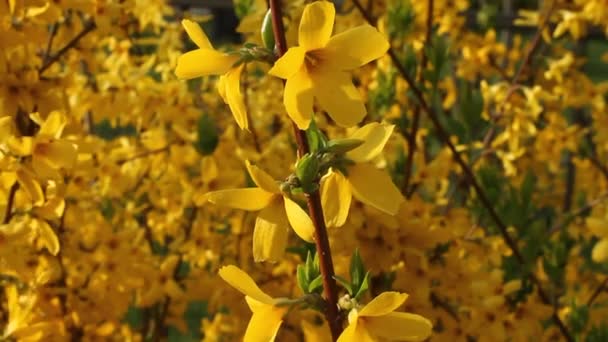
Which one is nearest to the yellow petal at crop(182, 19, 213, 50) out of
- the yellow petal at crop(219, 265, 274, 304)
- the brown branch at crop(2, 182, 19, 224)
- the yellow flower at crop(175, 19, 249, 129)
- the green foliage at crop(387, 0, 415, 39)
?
the yellow flower at crop(175, 19, 249, 129)

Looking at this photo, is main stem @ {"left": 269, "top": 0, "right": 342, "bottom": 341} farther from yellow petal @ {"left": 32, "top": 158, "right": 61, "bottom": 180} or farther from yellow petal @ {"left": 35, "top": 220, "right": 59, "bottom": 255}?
yellow petal @ {"left": 35, "top": 220, "right": 59, "bottom": 255}

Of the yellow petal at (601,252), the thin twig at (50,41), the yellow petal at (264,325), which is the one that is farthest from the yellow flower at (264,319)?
the thin twig at (50,41)

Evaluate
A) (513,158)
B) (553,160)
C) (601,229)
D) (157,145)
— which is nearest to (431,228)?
(601,229)

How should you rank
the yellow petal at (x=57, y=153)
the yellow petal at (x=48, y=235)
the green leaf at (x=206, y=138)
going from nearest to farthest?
the yellow petal at (x=57, y=153) → the yellow petal at (x=48, y=235) → the green leaf at (x=206, y=138)

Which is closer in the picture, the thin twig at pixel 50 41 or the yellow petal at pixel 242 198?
the yellow petal at pixel 242 198

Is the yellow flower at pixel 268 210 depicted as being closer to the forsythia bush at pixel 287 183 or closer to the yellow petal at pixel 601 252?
the forsythia bush at pixel 287 183

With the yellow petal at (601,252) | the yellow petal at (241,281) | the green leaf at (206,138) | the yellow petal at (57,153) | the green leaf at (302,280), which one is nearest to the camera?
the yellow petal at (241,281)
